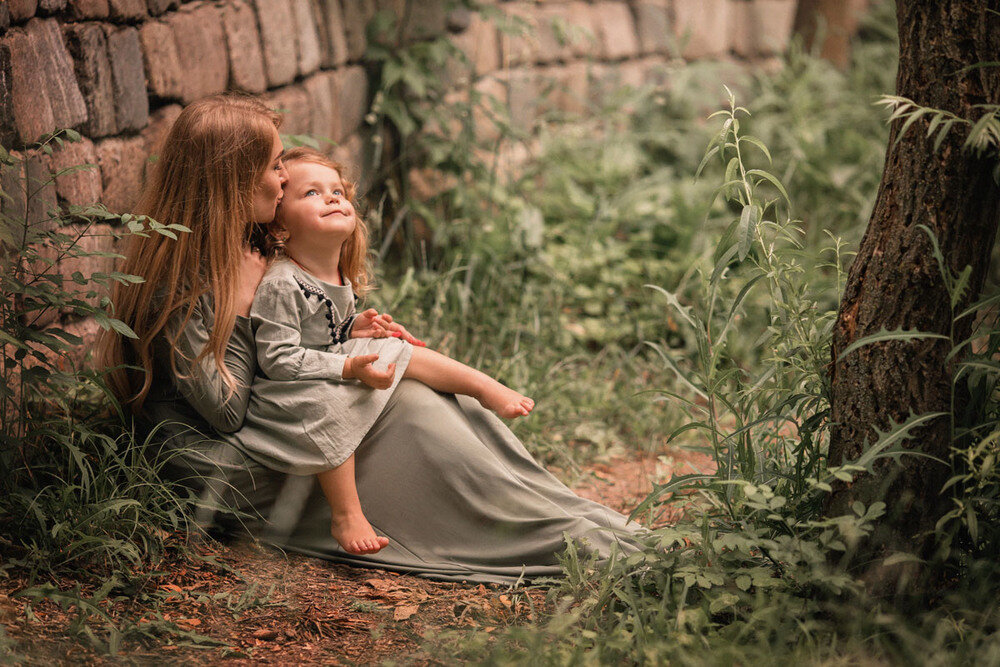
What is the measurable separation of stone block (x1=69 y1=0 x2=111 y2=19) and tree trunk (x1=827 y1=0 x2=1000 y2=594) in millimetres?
2020

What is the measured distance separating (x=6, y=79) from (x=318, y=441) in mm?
1112

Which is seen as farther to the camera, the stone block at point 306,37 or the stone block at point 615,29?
the stone block at point 615,29

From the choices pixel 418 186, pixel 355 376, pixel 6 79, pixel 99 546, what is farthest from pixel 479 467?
pixel 418 186

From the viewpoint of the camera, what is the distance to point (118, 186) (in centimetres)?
270

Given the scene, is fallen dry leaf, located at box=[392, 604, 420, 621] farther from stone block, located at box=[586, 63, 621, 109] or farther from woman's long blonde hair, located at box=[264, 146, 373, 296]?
stone block, located at box=[586, 63, 621, 109]

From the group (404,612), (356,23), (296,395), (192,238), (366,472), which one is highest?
(356,23)

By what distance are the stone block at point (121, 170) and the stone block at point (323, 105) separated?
109 centimetres

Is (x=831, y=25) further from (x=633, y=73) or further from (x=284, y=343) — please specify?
(x=284, y=343)

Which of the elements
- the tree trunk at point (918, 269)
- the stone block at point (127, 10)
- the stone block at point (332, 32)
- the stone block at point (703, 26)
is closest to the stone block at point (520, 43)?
the stone block at point (332, 32)

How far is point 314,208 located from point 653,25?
474 cm

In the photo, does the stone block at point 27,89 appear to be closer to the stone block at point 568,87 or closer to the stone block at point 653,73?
the stone block at point 568,87

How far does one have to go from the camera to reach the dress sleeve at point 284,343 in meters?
2.33

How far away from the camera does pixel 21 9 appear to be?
7.39 feet

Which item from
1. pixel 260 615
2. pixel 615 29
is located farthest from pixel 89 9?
pixel 615 29
